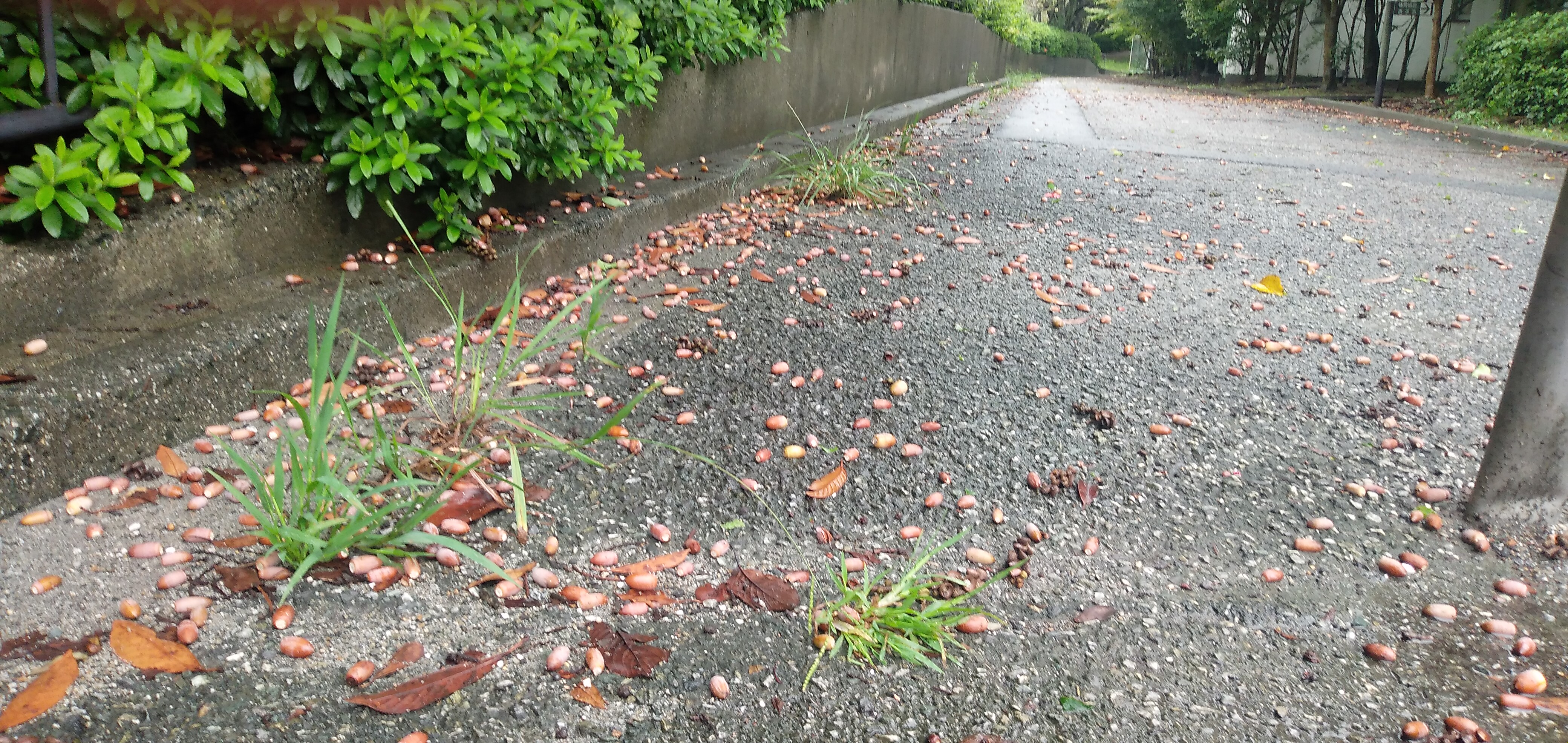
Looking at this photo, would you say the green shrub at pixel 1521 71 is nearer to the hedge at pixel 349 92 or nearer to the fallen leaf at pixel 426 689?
the hedge at pixel 349 92

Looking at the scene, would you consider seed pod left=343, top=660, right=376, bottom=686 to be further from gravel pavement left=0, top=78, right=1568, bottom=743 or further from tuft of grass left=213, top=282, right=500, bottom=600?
tuft of grass left=213, top=282, right=500, bottom=600

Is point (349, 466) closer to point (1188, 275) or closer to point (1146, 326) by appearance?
point (1146, 326)

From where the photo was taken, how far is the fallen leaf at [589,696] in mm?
1506

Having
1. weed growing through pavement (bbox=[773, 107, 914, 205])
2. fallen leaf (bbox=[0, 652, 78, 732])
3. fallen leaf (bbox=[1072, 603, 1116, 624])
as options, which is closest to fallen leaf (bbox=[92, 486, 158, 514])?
fallen leaf (bbox=[0, 652, 78, 732])

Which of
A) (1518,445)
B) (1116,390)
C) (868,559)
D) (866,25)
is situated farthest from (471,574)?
(866,25)

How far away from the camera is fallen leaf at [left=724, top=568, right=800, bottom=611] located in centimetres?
179

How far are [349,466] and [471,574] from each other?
396 mm

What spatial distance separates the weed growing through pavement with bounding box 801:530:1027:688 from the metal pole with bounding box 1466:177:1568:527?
3.97 ft

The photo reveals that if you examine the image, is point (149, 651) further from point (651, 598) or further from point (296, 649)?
point (651, 598)

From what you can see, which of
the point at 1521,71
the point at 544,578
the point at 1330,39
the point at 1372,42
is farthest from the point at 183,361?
the point at 1372,42

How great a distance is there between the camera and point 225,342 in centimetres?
229

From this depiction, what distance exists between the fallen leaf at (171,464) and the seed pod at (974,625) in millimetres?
1744

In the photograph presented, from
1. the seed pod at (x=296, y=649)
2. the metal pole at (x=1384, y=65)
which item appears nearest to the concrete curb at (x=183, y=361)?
the seed pod at (x=296, y=649)

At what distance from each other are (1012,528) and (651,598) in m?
0.84
